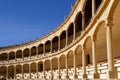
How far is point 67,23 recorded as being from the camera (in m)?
27.5

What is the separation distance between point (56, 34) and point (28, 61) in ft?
31.5

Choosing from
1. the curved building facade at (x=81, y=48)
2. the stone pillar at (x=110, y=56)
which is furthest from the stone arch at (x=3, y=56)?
the stone pillar at (x=110, y=56)

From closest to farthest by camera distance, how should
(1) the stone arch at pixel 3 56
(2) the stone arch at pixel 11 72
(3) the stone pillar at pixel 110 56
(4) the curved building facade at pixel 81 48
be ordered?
(3) the stone pillar at pixel 110 56
(4) the curved building facade at pixel 81 48
(2) the stone arch at pixel 11 72
(1) the stone arch at pixel 3 56

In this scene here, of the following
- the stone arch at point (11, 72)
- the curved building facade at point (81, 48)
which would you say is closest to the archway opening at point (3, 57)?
the curved building facade at point (81, 48)

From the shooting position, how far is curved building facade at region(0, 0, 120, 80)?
40.5 feet

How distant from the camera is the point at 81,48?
23.8m

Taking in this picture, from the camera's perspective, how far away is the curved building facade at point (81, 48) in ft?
40.5

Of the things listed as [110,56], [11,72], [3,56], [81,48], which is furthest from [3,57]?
[110,56]

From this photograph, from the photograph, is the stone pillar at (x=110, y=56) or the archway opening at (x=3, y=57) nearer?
the stone pillar at (x=110, y=56)

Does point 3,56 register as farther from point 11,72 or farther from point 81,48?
point 81,48

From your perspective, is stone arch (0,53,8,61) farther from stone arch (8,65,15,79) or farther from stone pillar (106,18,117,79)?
stone pillar (106,18,117,79)

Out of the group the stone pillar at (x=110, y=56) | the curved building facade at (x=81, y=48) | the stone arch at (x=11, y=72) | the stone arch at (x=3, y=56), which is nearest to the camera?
the stone pillar at (x=110, y=56)

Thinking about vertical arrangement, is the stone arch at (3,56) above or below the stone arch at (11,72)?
above

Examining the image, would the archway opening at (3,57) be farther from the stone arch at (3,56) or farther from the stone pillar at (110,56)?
the stone pillar at (110,56)
